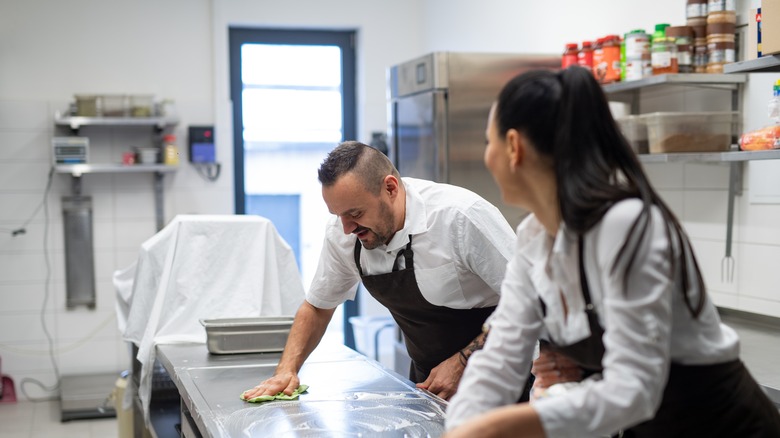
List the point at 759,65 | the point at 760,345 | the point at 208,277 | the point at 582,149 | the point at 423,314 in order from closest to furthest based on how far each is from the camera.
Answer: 1. the point at 582,149
2. the point at 423,314
3. the point at 759,65
4. the point at 760,345
5. the point at 208,277

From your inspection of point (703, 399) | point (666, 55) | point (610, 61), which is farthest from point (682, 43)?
point (703, 399)

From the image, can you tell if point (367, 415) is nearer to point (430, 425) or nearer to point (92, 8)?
point (430, 425)

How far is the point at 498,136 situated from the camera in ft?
3.70

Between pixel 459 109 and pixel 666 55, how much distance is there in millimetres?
1310

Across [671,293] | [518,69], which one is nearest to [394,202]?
[671,293]

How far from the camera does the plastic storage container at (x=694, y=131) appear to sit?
2797 millimetres

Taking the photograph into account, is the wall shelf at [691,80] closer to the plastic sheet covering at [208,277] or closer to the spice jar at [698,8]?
the spice jar at [698,8]

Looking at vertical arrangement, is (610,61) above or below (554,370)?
above

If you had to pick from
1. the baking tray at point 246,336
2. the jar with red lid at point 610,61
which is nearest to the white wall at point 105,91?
the jar with red lid at point 610,61

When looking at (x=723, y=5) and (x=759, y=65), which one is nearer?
(x=759, y=65)

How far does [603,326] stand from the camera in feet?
3.66

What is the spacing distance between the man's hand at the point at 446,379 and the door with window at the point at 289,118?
11.4 feet

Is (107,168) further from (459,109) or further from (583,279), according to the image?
(583,279)

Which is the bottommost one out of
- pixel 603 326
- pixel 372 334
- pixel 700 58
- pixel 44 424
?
pixel 44 424
